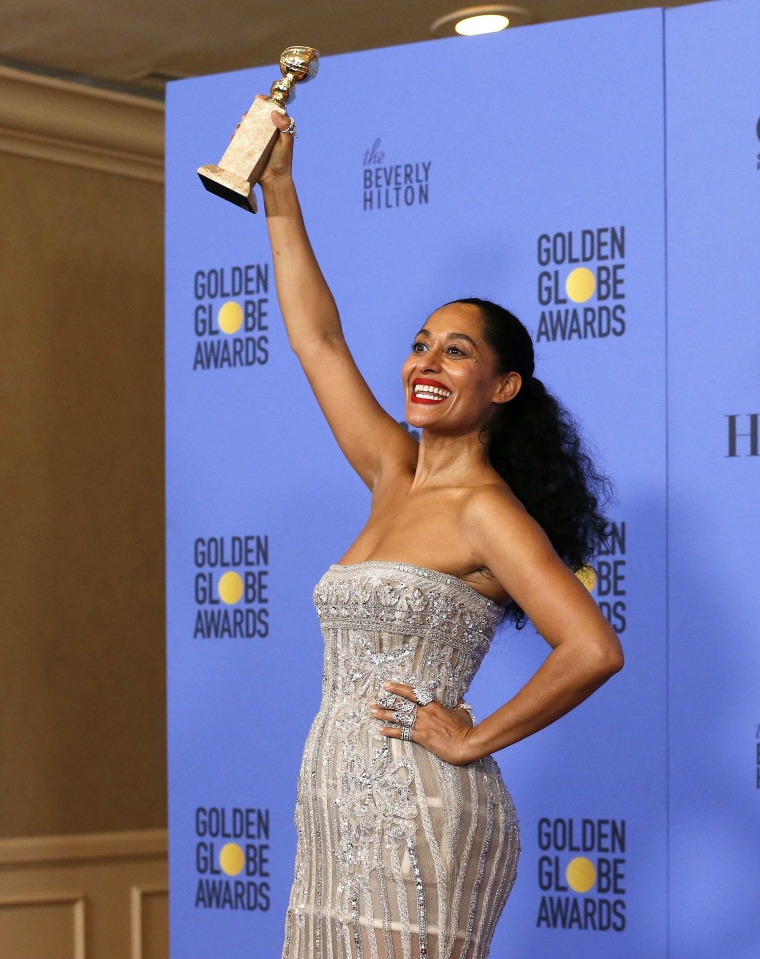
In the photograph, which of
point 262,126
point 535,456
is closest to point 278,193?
point 262,126

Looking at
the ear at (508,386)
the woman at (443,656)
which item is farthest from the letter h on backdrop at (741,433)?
the ear at (508,386)

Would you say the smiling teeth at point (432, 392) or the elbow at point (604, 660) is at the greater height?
the smiling teeth at point (432, 392)

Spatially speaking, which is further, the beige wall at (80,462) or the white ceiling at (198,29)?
the beige wall at (80,462)

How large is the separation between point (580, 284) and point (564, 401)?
0.80 feet

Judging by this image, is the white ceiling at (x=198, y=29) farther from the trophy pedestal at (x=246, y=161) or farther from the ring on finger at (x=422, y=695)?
the ring on finger at (x=422, y=695)

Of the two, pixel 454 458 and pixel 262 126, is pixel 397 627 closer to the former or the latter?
pixel 454 458

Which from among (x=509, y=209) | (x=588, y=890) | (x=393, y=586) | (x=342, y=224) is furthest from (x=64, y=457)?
(x=393, y=586)

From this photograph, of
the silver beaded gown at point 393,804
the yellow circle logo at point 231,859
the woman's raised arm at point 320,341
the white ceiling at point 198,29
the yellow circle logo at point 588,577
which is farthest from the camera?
the white ceiling at point 198,29

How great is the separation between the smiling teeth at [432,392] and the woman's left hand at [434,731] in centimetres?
44

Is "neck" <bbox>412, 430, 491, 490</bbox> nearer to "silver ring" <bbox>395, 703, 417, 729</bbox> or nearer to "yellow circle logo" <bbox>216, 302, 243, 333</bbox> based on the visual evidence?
"silver ring" <bbox>395, 703, 417, 729</bbox>

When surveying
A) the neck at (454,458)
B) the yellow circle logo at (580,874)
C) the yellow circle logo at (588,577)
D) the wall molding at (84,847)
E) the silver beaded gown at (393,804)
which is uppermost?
the neck at (454,458)

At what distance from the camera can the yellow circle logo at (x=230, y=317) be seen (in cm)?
358

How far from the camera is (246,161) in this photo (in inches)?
97.0

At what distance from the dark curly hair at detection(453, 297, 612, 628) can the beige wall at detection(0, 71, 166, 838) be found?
261 cm
